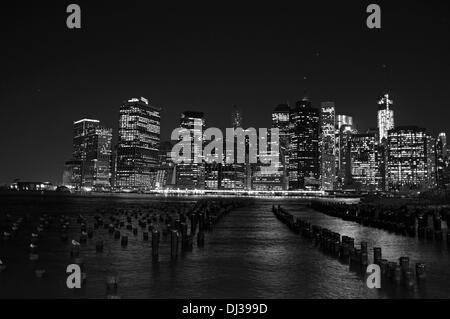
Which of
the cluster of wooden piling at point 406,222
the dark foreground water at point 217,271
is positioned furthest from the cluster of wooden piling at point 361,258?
→ the cluster of wooden piling at point 406,222

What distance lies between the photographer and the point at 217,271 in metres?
22.3

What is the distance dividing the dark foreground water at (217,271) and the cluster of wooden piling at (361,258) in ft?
1.95

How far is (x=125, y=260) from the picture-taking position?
84.4 ft

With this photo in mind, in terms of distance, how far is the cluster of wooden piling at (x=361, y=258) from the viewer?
19.6 m

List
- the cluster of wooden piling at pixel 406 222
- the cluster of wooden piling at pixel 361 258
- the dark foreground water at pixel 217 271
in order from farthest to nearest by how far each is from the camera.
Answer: the cluster of wooden piling at pixel 406 222
the cluster of wooden piling at pixel 361 258
the dark foreground water at pixel 217 271

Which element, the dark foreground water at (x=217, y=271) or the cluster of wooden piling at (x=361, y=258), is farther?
the cluster of wooden piling at (x=361, y=258)

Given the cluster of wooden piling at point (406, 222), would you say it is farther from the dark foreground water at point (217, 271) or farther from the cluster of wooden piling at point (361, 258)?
the cluster of wooden piling at point (361, 258)

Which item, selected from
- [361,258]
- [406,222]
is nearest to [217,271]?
[361,258]

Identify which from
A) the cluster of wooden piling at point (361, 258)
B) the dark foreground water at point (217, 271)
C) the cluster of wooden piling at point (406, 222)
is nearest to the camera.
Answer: the dark foreground water at point (217, 271)

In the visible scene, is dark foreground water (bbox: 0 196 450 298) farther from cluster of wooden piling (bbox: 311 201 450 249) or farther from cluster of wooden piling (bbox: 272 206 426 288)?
cluster of wooden piling (bbox: 311 201 450 249)

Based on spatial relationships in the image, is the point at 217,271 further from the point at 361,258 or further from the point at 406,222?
the point at 406,222

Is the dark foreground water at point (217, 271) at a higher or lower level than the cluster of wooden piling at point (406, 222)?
lower

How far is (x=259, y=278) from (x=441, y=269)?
9644 mm
